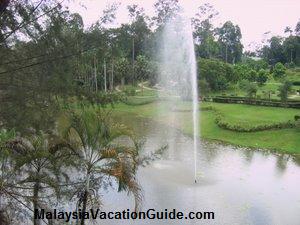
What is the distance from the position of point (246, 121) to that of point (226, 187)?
15.9 metres

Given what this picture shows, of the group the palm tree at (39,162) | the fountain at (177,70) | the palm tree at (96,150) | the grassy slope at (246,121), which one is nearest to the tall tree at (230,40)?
the fountain at (177,70)

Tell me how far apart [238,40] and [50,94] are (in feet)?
265

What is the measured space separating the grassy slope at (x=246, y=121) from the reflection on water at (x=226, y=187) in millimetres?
2222

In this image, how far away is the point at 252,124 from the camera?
32688mm

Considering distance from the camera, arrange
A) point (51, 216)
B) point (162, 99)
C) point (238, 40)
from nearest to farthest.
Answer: point (51, 216), point (162, 99), point (238, 40)

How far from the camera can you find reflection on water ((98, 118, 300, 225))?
16.0 m

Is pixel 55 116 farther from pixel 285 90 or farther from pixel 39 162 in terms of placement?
pixel 285 90

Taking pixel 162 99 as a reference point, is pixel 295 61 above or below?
above

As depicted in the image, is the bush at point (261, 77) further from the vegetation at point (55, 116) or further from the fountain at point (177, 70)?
the vegetation at point (55, 116)

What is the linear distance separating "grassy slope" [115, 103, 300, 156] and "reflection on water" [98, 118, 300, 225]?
2222 mm

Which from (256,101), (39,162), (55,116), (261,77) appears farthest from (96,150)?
(261,77)

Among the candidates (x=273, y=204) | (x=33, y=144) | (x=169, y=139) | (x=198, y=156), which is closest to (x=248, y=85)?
(x=169, y=139)

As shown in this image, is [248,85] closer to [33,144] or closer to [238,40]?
[33,144]

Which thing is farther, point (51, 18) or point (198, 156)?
point (198, 156)
